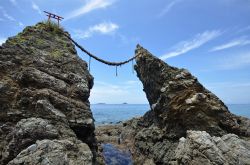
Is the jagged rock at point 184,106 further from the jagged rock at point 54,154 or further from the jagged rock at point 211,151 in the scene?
the jagged rock at point 54,154

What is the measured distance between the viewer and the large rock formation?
59.4 ft

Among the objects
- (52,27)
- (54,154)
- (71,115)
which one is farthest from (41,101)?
(52,27)

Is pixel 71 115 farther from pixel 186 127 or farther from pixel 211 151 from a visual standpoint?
pixel 186 127

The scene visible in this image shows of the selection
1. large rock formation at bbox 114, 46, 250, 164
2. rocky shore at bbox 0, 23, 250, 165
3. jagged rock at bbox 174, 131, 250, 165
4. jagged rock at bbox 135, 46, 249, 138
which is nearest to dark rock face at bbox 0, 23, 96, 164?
rocky shore at bbox 0, 23, 250, 165

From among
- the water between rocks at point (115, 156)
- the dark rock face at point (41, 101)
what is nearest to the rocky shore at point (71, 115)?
the dark rock face at point (41, 101)

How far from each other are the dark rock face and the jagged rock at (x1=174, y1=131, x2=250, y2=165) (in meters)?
7.05

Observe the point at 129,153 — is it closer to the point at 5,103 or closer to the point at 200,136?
the point at 200,136

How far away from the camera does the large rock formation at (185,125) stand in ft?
59.4

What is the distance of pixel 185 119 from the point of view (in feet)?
84.3

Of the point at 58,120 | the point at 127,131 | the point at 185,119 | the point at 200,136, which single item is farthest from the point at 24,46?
the point at 127,131

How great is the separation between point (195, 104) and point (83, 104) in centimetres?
1331

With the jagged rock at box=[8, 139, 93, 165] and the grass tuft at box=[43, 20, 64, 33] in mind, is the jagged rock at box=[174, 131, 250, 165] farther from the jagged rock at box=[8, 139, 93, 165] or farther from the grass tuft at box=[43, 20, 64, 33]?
the grass tuft at box=[43, 20, 64, 33]

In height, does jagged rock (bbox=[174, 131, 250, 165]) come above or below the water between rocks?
above

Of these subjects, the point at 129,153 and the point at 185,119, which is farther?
the point at 129,153
